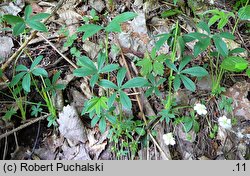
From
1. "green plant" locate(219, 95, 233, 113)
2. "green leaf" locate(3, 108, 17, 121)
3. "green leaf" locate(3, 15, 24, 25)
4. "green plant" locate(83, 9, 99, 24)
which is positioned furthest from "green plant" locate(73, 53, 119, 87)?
"green plant" locate(219, 95, 233, 113)

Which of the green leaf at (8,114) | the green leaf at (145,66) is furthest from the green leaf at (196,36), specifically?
the green leaf at (8,114)

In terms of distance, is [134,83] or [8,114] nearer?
[134,83]

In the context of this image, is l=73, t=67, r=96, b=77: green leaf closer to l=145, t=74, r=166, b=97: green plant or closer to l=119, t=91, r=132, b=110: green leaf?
l=119, t=91, r=132, b=110: green leaf

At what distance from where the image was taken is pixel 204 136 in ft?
6.01

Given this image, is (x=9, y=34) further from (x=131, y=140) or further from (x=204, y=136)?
(x=204, y=136)

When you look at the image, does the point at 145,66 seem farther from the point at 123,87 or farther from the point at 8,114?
the point at 8,114

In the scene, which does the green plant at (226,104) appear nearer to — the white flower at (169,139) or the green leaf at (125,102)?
the white flower at (169,139)

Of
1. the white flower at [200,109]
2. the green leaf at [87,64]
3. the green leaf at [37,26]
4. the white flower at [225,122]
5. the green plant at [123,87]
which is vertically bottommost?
the white flower at [225,122]

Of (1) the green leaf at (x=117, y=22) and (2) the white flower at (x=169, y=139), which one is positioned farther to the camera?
(2) the white flower at (x=169, y=139)

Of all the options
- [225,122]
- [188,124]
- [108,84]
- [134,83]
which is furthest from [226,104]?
[108,84]

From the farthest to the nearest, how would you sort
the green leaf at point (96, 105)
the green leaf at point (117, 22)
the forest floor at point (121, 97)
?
the forest floor at point (121, 97)
the green leaf at point (96, 105)
the green leaf at point (117, 22)

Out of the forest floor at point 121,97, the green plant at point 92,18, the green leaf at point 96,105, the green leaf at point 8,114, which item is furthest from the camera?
the green plant at point 92,18

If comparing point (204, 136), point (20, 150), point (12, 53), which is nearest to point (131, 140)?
point (204, 136)
